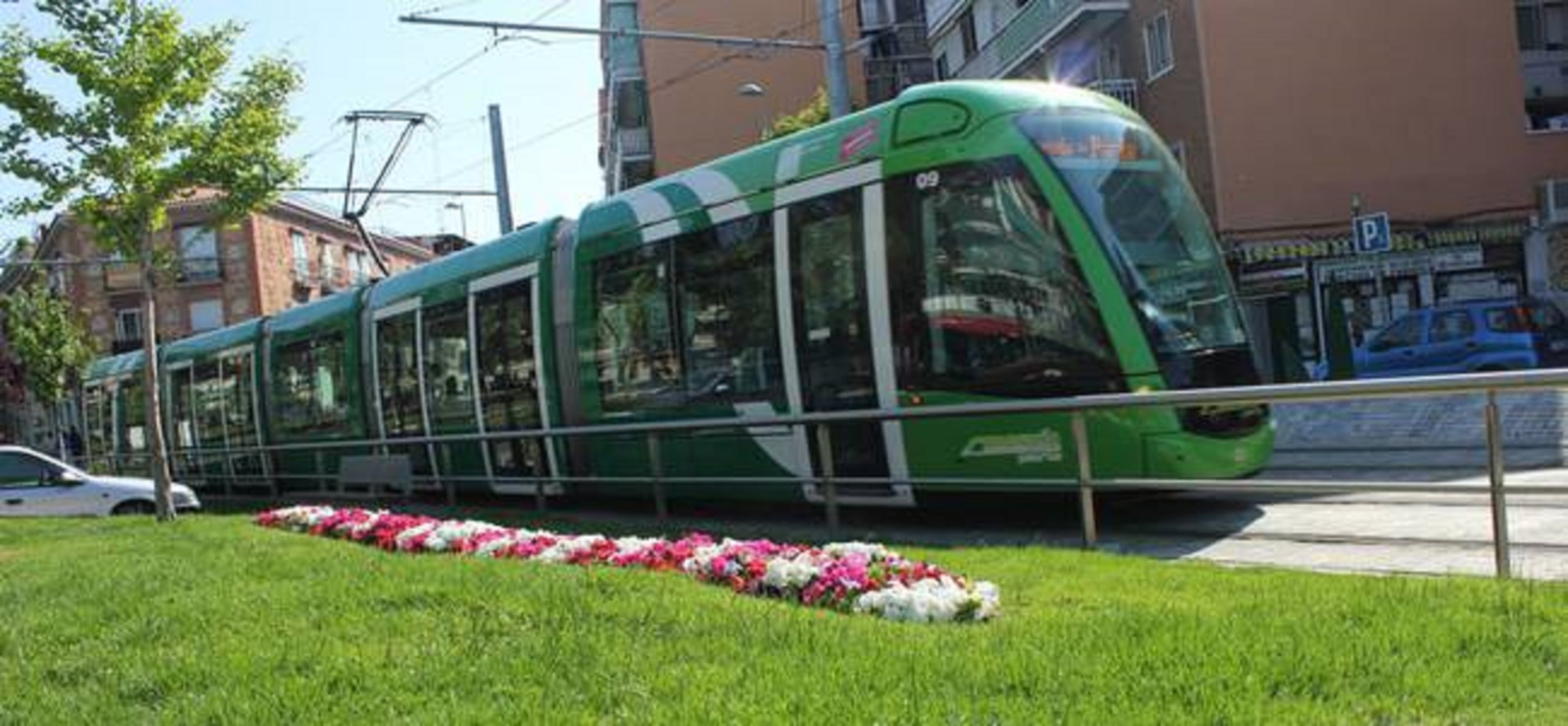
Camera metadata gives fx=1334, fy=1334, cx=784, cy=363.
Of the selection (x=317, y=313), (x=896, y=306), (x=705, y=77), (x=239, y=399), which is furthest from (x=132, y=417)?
(x=705, y=77)

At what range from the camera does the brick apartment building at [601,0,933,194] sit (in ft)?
151

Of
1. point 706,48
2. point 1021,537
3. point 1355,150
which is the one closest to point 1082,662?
point 1021,537

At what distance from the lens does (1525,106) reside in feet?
100

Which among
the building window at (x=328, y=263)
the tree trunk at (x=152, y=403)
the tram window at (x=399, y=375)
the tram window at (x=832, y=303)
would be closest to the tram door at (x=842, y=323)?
the tram window at (x=832, y=303)

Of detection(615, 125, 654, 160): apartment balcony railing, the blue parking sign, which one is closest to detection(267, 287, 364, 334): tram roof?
the blue parking sign

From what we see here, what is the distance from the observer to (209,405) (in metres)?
22.2

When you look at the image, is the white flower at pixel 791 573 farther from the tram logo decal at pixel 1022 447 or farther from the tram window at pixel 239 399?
the tram window at pixel 239 399

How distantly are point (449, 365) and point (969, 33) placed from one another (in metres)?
25.3

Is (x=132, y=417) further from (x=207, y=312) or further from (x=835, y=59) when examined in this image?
(x=207, y=312)

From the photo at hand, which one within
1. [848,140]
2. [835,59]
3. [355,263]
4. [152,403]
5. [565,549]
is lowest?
[565,549]

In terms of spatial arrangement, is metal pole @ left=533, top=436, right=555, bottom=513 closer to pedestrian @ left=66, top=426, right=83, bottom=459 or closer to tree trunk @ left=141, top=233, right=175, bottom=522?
tree trunk @ left=141, top=233, right=175, bottom=522

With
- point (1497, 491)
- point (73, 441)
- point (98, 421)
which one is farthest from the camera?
point (73, 441)

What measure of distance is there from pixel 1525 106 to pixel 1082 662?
31.5m

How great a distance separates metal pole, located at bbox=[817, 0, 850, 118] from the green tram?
21.1 ft
